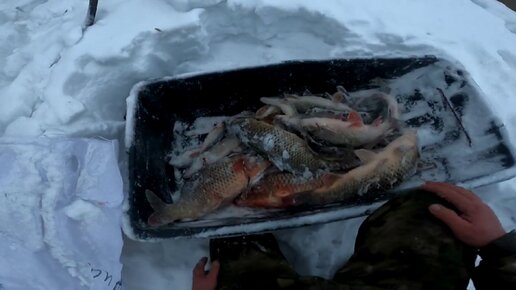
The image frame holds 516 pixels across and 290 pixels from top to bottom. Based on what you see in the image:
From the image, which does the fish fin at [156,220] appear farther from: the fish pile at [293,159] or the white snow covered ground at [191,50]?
the white snow covered ground at [191,50]

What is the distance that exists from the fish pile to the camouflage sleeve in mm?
578

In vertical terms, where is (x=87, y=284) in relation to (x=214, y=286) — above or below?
below

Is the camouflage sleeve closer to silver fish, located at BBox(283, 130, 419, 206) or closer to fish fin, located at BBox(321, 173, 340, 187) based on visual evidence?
silver fish, located at BBox(283, 130, 419, 206)

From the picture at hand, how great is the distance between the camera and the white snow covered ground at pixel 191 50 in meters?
2.58

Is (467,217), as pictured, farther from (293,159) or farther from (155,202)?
(155,202)

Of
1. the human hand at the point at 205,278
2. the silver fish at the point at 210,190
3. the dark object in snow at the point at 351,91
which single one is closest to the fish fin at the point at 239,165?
the silver fish at the point at 210,190

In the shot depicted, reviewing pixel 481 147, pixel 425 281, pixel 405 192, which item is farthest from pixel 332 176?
pixel 481 147

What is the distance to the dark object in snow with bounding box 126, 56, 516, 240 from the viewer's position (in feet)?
8.04

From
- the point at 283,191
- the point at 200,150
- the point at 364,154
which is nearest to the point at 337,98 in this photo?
the point at 364,154

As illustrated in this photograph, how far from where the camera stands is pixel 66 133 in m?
2.60

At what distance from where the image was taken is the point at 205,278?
2227 millimetres

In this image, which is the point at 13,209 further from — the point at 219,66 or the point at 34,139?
the point at 219,66

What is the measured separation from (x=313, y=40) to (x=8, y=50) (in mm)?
1953

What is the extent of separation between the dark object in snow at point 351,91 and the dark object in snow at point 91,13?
706mm
